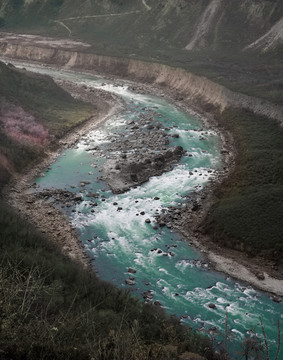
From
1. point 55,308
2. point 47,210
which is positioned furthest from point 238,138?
point 55,308

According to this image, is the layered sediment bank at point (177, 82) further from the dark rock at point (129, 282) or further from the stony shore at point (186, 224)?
the dark rock at point (129, 282)

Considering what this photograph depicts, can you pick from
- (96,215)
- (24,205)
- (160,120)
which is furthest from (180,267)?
(160,120)

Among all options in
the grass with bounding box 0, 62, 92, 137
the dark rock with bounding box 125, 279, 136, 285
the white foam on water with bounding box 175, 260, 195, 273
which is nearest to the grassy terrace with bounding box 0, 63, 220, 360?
the dark rock with bounding box 125, 279, 136, 285

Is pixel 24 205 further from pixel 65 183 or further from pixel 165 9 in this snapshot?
pixel 165 9

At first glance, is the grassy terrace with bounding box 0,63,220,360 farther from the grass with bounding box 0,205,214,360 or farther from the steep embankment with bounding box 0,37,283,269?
the steep embankment with bounding box 0,37,283,269

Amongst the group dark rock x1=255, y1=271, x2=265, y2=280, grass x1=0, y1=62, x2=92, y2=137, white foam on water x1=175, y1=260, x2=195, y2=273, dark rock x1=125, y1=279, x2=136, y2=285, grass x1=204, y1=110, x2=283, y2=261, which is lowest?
grass x1=0, y1=62, x2=92, y2=137

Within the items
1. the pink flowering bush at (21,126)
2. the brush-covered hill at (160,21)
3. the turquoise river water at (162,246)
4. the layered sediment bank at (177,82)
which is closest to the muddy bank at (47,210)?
the turquoise river water at (162,246)
